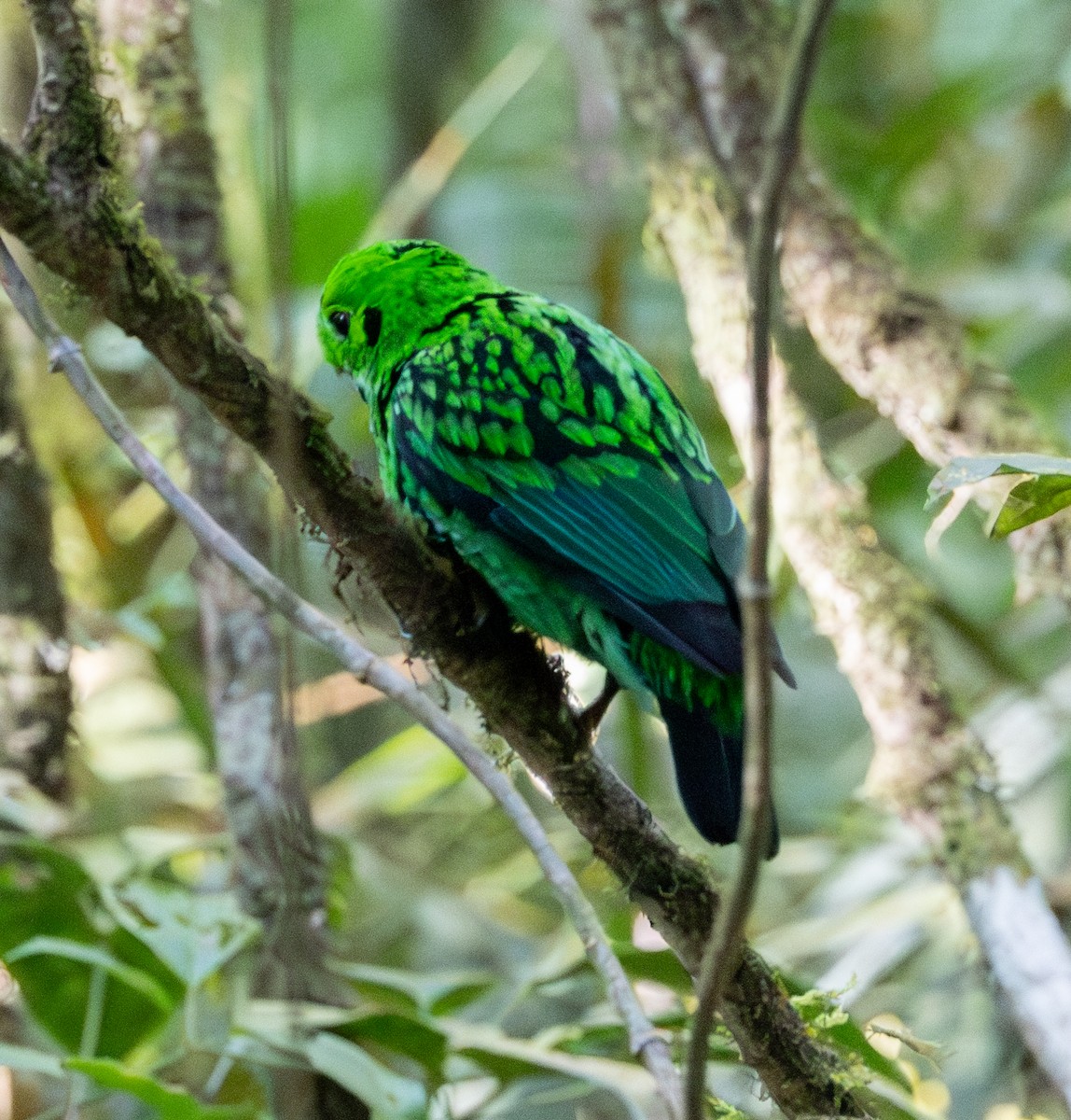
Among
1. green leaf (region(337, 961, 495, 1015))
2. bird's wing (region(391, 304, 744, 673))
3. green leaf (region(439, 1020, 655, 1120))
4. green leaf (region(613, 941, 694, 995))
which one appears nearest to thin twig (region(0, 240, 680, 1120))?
bird's wing (region(391, 304, 744, 673))

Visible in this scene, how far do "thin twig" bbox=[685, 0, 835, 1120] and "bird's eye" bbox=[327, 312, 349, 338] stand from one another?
6.20 ft

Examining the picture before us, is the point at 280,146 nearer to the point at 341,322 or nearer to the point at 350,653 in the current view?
the point at 350,653

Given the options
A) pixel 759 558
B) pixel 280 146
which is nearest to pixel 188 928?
pixel 280 146

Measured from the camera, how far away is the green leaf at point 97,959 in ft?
9.45

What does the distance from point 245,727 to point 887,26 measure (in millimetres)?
5151

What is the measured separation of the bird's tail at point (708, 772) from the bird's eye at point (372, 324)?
3.91 ft

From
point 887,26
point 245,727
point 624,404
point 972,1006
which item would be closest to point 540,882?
point 972,1006

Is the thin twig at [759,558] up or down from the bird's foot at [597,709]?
down

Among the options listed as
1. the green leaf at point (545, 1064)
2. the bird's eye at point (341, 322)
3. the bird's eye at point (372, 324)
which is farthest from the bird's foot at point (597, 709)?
the bird's eye at point (341, 322)

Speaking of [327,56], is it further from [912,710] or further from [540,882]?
Answer: [912,710]

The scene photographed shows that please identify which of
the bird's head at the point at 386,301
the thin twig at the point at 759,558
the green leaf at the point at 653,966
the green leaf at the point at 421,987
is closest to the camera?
the thin twig at the point at 759,558

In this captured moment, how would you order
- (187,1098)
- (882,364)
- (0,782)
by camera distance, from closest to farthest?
1. (187,1098)
2. (882,364)
3. (0,782)

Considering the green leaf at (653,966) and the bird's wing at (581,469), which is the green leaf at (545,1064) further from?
the bird's wing at (581,469)

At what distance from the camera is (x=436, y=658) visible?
88.2 inches
